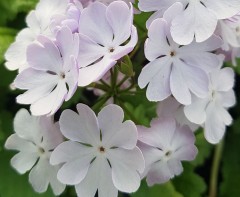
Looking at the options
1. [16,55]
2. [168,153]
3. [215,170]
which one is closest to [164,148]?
[168,153]

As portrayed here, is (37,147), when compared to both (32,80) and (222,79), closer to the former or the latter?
(32,80)

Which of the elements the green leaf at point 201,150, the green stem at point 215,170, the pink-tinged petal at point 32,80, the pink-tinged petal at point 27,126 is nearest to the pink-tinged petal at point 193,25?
the pink-tinged petal at point 32,80

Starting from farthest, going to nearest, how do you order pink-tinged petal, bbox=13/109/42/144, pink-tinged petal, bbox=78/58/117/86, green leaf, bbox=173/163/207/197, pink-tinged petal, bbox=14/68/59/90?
green leaf, bbox=173/163/207/197 → pink-tinged petal, bbox=13/109/42/144 → pink-tinged petal, bbox=14/68/59/90 → pink-tinged petal, bbox=78/58/117/86

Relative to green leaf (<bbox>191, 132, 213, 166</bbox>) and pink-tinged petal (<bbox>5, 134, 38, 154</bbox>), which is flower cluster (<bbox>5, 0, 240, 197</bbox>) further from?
green leaf (<bbox>191, 132, 213, 166</bbox>)

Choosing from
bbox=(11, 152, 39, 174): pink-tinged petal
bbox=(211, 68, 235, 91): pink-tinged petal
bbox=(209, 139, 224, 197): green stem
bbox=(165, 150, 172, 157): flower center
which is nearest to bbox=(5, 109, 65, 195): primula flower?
bbox=(11, 152, 39, 174): pink-tinged petal

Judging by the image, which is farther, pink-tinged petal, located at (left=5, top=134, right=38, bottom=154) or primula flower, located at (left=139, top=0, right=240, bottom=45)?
pink-tinged petal, located at (left=5, top=134, right=38, bottom=154)

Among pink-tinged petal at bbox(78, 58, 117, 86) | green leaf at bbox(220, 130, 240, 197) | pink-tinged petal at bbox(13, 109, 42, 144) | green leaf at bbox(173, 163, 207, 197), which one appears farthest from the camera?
green leaf at bbox(220, 130, 240, 197)

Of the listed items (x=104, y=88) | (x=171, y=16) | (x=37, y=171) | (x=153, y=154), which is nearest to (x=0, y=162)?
(x=37, y=171)
